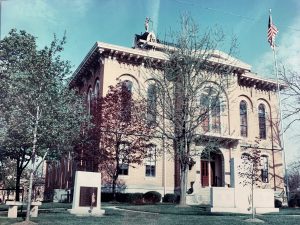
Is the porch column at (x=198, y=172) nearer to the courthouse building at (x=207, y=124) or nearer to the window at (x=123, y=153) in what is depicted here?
the courthouse building at (x=207, y=124)

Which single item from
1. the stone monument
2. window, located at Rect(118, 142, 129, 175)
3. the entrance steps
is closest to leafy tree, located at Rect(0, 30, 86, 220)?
the stone monument

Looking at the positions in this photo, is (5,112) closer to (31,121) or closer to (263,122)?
(31,121)

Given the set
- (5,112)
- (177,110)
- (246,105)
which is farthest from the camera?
(246,105)

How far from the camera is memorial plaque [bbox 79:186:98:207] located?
14602mm

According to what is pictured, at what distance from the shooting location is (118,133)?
78.5ft

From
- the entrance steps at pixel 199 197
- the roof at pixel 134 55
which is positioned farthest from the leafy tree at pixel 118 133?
the entrance steps at pixel 199 197

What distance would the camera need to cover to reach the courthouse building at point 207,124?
2705 cm

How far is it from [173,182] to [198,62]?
10525mm

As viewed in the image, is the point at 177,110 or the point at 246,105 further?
the point at 246,105

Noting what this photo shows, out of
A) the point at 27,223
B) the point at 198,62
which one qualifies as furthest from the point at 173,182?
the point at 27,223

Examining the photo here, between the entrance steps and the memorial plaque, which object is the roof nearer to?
the entrance steps

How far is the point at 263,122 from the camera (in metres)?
34.4

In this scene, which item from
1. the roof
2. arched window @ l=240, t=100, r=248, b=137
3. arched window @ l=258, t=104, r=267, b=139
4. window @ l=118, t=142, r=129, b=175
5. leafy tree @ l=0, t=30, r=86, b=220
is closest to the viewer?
leafy tree @ l=0, t=30, r=86, b=220

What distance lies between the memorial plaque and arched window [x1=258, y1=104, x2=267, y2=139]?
22274 millimetres
